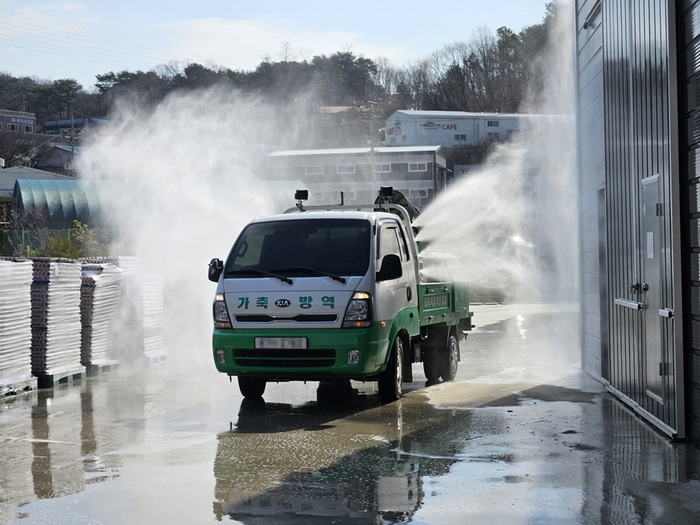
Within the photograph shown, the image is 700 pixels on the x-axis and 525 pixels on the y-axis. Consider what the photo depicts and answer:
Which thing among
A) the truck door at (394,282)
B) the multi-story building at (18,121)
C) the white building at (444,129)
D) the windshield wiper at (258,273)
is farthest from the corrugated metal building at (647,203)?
the multi-story building at (18,121)

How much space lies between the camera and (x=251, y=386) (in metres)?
10.9

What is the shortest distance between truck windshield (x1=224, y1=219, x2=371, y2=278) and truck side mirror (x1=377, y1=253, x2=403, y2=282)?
0.19 m

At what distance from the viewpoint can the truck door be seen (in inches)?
404

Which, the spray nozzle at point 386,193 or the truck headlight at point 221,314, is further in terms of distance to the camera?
the spray nozzle at point 386,193

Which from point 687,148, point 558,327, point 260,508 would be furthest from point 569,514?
point 558,327

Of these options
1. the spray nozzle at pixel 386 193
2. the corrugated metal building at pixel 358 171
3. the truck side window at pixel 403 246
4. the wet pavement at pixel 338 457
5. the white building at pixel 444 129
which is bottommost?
the wet pavement at pixel 338 457

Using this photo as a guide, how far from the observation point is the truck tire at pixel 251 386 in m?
10.8

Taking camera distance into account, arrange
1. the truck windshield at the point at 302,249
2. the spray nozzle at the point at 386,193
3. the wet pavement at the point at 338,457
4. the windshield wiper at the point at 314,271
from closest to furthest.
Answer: the wet pavement at the point at 338,457 → the windshield wiper at the point at 314,271 → the truck windshield at the point at 302,249 → the spray nozzle at the point at 386,193

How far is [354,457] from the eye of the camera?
24.7 feet

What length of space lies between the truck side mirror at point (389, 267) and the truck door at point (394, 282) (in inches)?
3.9

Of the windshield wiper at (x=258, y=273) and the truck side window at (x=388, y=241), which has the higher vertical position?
the truck side window at (x=388, y=241)

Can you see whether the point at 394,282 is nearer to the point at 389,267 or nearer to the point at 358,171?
the point at 389,267

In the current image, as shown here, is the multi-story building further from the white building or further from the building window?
the building window

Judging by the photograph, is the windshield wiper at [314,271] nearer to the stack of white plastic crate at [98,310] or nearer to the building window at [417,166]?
the stack of white plastic crate at [98,310]
